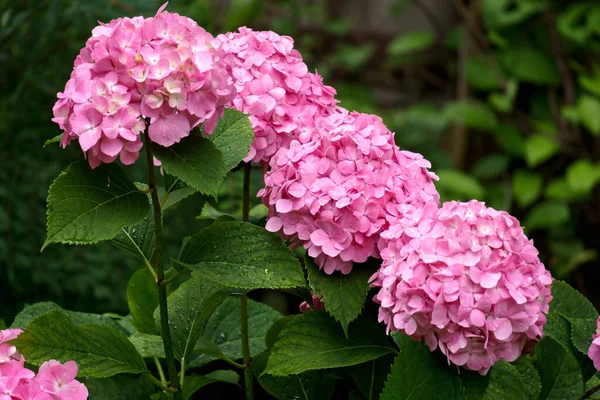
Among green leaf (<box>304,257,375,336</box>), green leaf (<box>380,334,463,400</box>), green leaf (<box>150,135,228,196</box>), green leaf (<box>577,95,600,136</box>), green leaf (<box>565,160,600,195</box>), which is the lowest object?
green leaf (<box>565,160,600,195</box>)

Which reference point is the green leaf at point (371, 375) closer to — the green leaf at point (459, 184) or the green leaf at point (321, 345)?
the green leaf at point (321, 345)

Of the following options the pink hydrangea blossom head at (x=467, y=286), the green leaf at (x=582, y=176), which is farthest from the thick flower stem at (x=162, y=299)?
the green leaf at (x=582, y=176)

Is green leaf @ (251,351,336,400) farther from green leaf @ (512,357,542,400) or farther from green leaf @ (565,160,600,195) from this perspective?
green leaf @ (565,160,600,195)

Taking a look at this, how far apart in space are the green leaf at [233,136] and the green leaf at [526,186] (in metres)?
2.59

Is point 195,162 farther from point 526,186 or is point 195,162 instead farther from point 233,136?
point 526,186

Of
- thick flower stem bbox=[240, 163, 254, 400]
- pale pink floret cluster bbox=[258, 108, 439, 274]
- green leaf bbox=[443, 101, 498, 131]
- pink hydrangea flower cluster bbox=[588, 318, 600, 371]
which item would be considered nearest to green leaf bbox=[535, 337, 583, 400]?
pink hydrangea flower cluster bbox=[588, 318, 600, 371]

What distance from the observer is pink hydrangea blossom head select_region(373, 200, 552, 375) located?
2.50 ft

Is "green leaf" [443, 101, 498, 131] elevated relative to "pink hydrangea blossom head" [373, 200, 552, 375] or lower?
lower

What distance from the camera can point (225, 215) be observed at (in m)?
1.02

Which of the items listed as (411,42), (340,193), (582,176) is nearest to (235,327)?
(340,193)

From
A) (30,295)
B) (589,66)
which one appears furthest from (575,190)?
(30,295)

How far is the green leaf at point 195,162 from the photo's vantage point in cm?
78

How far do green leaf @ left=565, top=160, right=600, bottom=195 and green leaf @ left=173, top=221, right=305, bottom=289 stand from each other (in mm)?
2517

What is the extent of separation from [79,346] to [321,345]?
0.25 m
